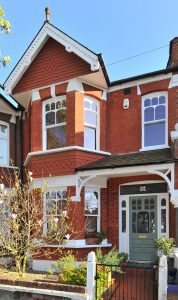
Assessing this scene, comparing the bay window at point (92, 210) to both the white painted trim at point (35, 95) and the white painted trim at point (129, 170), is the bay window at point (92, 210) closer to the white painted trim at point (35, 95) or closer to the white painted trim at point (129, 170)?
the white painted trim at point (129, 170)

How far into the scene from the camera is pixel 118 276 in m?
11.0

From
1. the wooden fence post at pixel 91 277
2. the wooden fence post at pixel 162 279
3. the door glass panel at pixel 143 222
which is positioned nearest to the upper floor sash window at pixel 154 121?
the door glass panel at pixel 143 222

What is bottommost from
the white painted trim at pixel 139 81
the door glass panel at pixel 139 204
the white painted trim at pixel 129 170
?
the door glass panel at pixel 139 204

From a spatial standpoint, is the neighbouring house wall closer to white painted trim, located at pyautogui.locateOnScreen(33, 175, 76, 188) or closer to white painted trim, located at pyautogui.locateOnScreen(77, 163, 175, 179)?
white painted trim, located at pyautogui.locateOnScreen(77, 163, 175, 179)

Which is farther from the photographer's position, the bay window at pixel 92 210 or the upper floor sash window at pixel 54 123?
the upper floor sash window at pixel 54 123

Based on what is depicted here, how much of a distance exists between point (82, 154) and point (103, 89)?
2774 mm

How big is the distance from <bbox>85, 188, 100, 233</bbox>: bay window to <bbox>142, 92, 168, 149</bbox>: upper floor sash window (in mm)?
2407

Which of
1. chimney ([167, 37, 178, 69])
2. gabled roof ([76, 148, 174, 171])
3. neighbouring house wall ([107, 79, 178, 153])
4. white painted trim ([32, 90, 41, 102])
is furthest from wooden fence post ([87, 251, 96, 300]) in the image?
chimney ([167, 37, 178, 69])

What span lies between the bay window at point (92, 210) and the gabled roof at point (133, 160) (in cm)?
114

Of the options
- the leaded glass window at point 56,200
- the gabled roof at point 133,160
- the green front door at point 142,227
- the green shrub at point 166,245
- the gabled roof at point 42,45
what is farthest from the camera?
the leaded glass window at point 56,200

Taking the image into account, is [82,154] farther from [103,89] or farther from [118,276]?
[118,276]

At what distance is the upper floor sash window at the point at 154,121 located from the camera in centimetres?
1380

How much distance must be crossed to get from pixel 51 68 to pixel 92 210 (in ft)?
17.5

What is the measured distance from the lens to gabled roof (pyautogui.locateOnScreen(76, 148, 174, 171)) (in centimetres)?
1220
